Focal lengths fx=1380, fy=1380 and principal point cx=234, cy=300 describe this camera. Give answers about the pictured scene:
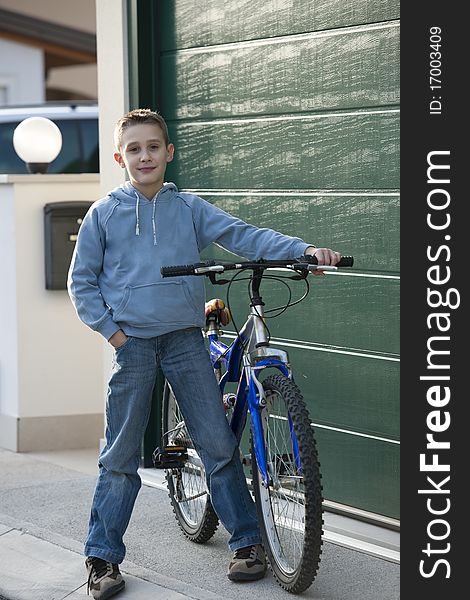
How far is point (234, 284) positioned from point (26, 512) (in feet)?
4.60

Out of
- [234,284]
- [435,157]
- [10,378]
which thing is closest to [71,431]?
[10,378]

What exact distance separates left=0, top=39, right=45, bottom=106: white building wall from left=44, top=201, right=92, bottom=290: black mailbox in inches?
519

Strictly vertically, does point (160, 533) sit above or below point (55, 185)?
below

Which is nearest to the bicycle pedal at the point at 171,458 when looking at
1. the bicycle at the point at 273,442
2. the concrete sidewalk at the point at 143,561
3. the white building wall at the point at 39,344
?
the bicycle at the point at 273,442

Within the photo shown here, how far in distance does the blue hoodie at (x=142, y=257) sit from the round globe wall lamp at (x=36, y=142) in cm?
307

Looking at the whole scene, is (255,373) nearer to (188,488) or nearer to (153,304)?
(153,304)

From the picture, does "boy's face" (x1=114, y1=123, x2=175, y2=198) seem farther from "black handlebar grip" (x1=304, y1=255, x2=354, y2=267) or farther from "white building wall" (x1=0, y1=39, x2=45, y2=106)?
"white building wall" (x1=0, y1=39, x2=45, y2=106)

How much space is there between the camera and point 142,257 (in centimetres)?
498

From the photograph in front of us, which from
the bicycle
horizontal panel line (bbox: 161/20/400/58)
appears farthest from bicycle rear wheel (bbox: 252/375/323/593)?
horizontal panel line (bbox: 161/20/400/58)

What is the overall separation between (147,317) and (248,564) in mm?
990

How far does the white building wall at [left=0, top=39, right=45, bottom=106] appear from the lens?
20.5 metres

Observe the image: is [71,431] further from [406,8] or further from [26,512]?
[406,8]

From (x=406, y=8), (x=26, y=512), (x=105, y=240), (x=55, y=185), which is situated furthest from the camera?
(x=55, y=185)

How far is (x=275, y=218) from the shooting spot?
608 centimetres
